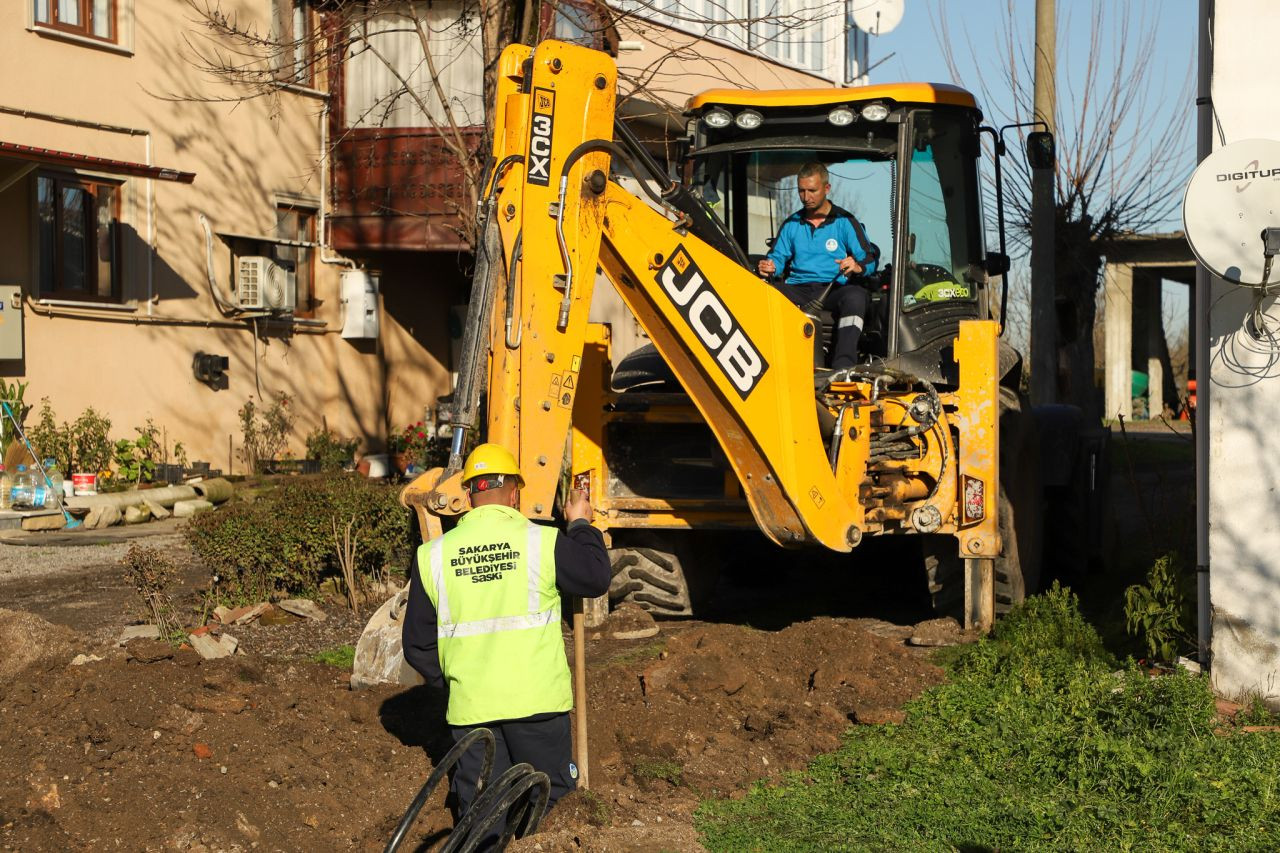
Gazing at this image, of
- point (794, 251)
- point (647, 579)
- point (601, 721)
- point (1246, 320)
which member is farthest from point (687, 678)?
point (1246, 320)

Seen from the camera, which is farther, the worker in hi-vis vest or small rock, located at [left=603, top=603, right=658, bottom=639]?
small rock, located at [left=603, top=603, right=658, bottom=639]

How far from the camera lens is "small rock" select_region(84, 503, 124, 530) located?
1503 cm

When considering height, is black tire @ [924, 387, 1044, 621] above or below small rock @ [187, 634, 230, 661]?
above

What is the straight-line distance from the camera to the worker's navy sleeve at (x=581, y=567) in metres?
5.75

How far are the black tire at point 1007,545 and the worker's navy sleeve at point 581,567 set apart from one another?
3.85 metres

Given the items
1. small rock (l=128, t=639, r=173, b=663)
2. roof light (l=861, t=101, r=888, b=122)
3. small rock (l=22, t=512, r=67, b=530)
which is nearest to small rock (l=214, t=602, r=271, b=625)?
small rock (l=128, t=639, r=173, b=663)

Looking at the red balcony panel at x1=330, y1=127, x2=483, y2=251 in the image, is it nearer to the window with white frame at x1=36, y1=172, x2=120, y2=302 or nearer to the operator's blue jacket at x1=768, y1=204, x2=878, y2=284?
the window with white frame at x1=36, y1=172, x2=120, y2=302

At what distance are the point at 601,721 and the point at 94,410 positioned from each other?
37.1 ft

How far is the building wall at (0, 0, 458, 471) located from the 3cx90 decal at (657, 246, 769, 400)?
910 centimetres

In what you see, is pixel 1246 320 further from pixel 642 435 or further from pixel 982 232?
pixel 642 435

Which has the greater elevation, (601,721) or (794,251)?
(794,251)

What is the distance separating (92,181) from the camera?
1709 centimetres

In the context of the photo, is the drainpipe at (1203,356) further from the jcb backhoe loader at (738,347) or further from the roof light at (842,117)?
the roof light at (842,117)

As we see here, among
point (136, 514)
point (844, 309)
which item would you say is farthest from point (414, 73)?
point (844, 309)
